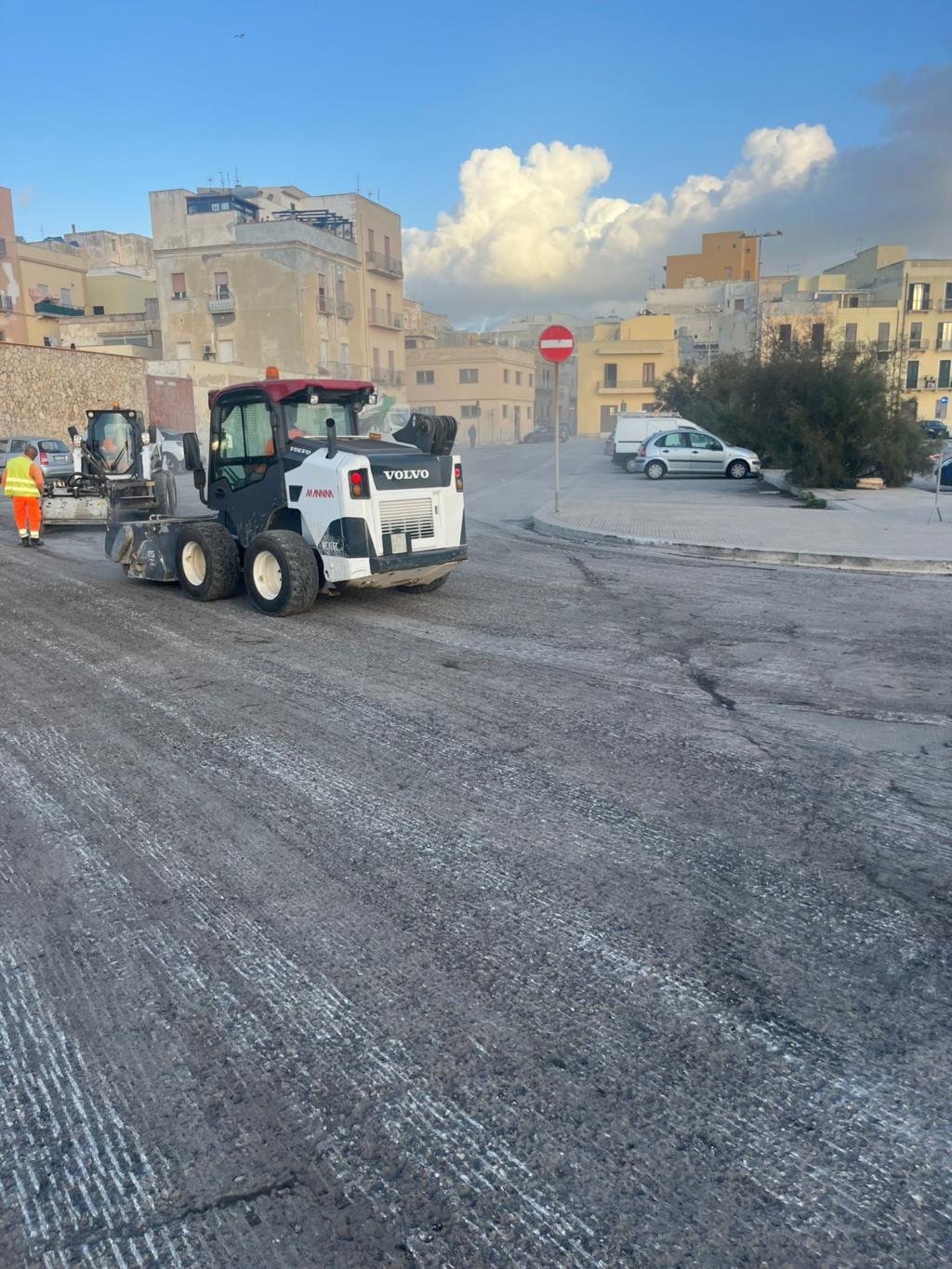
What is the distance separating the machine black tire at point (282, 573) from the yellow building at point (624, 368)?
75218 millimetres

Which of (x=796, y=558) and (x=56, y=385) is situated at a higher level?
(x=56, y=385)

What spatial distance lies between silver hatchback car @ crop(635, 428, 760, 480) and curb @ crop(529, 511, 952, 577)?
15024 millimetres

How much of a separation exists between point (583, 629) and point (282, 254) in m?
51.3

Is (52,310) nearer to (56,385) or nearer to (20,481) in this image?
(56,385)

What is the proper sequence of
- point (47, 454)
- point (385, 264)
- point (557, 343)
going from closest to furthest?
point (557, 343)
point (47, 454)
point (385, 264)

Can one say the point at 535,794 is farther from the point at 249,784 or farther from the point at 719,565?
the point at 719,565

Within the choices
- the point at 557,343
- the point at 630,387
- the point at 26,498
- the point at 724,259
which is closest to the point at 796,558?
the point at 557,343

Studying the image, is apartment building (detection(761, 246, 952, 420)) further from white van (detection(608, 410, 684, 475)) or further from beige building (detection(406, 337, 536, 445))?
white van (detection(608, 410, 684, 475))

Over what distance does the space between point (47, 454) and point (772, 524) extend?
1771cm

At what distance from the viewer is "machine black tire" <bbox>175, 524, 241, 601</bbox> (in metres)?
9.65

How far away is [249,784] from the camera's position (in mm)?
4910

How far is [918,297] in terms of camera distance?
66.3m

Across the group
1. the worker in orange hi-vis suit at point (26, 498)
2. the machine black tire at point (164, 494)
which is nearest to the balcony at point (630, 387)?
the machine black tire at point (164, 494)

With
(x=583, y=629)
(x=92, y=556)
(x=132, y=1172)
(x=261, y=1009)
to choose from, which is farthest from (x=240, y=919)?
(x=92, y=556)
